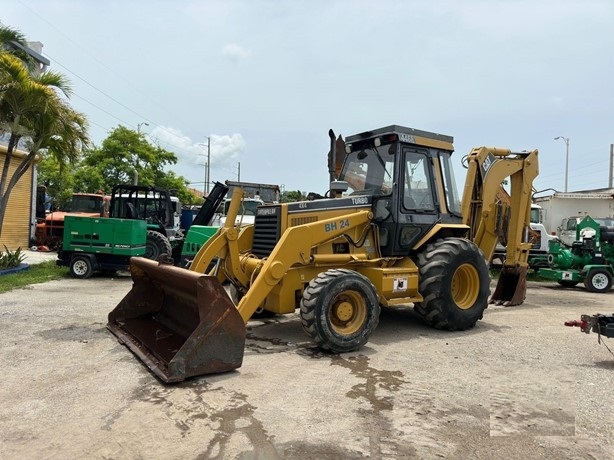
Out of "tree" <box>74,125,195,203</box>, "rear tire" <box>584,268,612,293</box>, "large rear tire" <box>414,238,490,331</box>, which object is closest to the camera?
"large rear tire" <box>414,238,490,331</box>

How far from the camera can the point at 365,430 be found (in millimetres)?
3910

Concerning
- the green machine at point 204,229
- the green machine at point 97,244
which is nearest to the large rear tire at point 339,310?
the green machine at point 204,229

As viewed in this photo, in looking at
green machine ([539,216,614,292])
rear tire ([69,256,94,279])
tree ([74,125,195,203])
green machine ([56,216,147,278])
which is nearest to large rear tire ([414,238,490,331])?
green machine ([539,216,614,292])

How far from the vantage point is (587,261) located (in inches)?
541

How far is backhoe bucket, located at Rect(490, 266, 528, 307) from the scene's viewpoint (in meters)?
9.82

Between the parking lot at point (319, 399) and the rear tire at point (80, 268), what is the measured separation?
5.94 meters

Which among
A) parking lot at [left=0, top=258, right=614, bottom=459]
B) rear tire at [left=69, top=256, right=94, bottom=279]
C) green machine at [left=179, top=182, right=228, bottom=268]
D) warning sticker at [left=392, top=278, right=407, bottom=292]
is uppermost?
green machine at [left=179, top=182, right=228, bottom=268]

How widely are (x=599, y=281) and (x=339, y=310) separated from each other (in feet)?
32.9

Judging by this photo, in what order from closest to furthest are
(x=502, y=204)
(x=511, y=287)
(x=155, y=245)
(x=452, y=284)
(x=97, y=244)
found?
(x=452, y=284) < (x=502, y=204) < (x=511, y=287) < (x=97, y=244) < (x=155, y=245)

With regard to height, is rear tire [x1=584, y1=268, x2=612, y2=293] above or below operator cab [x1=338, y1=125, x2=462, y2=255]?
below

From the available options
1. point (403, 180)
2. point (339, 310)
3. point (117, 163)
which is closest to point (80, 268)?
point (339, 310)

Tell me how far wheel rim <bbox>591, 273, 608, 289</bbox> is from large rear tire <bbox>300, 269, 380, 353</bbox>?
9476 mm

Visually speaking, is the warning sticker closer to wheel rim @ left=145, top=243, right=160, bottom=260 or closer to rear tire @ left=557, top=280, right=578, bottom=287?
rear tire @ left=557, top=280, right=578, bottom=287

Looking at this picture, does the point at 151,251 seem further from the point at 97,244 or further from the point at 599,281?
the point at 599,281
